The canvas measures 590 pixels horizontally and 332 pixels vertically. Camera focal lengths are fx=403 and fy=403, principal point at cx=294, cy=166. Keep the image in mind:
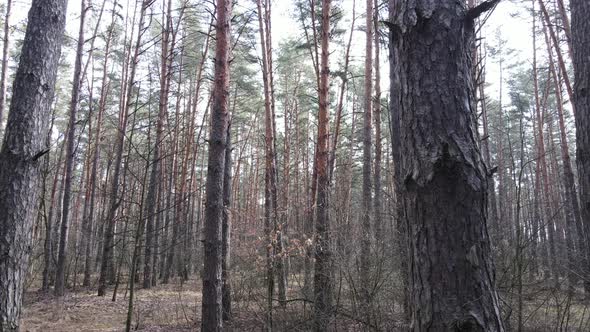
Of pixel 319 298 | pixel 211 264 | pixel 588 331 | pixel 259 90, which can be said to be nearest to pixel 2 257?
pixel 211 264

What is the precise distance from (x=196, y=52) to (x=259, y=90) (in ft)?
14.9

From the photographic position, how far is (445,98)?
164 centimetres

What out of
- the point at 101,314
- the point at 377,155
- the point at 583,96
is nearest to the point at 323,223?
the point at 583,96

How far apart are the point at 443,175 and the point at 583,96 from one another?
9.50ft

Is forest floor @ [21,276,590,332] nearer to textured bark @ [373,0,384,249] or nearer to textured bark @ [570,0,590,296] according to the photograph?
textured bark @ [373,0,384,249]

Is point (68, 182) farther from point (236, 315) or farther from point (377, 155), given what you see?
point (377, 155)

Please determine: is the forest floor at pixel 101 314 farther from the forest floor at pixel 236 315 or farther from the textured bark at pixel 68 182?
the textured bark at pixel 68 182

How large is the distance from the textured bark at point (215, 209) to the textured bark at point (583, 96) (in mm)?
4180

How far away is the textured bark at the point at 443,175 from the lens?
1503mm

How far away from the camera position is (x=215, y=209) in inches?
223

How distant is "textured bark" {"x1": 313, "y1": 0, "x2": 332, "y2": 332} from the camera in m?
5.93

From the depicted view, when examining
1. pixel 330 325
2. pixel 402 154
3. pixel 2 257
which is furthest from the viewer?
pixel 330 325

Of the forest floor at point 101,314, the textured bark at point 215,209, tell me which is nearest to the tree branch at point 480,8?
the textured bark at point 215,209

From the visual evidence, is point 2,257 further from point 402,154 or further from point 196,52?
point 196,52
